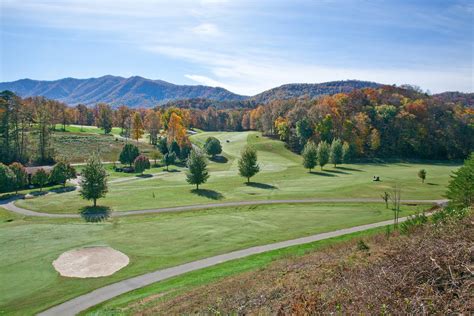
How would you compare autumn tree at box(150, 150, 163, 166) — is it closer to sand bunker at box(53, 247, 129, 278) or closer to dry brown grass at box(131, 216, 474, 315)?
sand bunker at box(53, 247, 129, 278)

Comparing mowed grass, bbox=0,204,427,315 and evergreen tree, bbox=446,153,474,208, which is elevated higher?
evergreen tree, bbox=446,153,474,208

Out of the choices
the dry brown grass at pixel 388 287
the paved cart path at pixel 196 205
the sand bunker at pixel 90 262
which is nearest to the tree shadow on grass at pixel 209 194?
the paved cart path at pixel 196 205

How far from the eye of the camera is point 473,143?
395ft

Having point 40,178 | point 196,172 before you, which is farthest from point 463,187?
point 40,178

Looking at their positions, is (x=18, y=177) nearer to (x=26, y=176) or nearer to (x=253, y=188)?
(x=26, y=176)

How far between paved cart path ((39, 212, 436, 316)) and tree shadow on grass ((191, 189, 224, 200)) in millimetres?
23108

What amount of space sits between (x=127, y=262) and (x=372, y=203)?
36622 mm

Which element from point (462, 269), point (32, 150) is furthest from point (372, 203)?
point (32, 150)

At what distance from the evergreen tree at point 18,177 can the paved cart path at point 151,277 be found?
157 ft

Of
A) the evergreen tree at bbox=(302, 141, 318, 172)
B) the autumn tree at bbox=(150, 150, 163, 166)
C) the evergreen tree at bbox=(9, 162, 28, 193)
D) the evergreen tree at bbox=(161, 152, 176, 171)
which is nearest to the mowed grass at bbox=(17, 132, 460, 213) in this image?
the evergreen tree at bbox=(302, 141, 318, 172)

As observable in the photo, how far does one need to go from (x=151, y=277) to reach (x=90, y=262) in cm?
706

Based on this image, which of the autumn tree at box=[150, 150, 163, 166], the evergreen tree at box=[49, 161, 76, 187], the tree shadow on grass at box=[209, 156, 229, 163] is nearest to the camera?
the evergreen tree at box=[49, 161, 76, 187]

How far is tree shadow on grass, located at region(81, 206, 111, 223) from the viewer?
145 ft

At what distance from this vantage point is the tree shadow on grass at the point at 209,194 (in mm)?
56500
